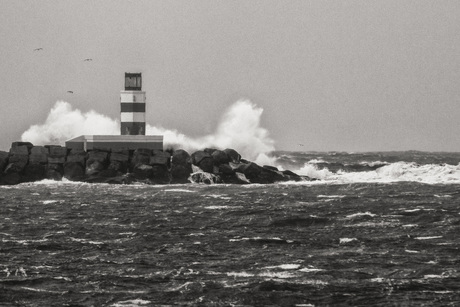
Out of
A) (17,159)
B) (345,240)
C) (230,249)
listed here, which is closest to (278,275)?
(230,249)

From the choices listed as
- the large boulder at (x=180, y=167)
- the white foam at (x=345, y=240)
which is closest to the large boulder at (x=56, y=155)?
the large boulder at (x=180, y=167)

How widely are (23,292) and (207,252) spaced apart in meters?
4.25

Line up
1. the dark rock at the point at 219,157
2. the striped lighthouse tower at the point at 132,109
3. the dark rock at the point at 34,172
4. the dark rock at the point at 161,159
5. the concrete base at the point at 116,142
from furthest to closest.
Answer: the striped lighthouse tower at the point at 132,109
the concrete base at the point at 116,142
the dark rock at the point at 219,157
the dark rock at the point at 161,159
the dark rock at the point at 34,172

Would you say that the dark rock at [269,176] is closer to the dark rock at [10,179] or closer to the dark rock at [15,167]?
the dark rock at [15,167]

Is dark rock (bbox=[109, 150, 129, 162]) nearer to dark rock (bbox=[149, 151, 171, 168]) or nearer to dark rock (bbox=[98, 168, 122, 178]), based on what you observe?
dark rock (bbox=[98, 168, 122, 178])

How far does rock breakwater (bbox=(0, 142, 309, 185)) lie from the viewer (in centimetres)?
3534

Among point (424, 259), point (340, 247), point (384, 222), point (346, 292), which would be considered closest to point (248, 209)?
point (384, 222)

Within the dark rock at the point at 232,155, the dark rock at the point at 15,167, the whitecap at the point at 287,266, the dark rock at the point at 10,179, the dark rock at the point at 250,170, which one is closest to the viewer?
the whitecap at the point at 287,266

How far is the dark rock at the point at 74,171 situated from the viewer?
117 ft

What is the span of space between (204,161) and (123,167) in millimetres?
3086

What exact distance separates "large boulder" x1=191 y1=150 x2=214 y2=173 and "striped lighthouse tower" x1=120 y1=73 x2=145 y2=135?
410 centimetres

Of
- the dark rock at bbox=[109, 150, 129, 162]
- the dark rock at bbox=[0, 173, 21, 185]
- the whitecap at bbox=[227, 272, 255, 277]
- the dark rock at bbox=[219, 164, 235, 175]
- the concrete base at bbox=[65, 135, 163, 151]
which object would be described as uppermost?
the concrete base at bbox=[65, 135, 163, 151]

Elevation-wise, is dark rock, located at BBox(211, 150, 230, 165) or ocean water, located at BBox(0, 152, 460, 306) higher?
dark rock, located at BBox(211, 150, 230, 165)

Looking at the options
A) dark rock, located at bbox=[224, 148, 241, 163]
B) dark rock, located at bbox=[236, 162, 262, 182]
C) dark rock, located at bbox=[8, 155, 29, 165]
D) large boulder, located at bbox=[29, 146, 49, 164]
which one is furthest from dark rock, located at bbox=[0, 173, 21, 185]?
dark rock, located at bbox=[236, 162, 262, 182]
